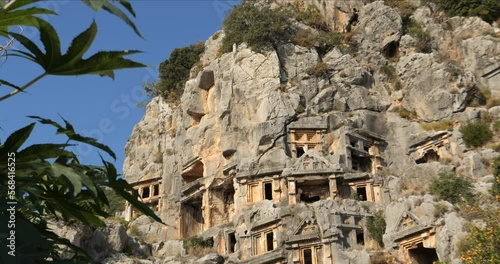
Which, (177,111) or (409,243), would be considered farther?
(177,111)

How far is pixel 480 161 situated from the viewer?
36031mm

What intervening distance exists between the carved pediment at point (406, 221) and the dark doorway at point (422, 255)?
115cm

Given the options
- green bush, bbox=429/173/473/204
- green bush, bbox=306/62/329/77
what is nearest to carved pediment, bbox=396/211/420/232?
green bush, bbox=429/173/473/204

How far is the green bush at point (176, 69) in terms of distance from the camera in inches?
2168

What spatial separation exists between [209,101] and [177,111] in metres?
5.55

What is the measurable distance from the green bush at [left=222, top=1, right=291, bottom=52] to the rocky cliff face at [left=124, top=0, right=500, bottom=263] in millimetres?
932

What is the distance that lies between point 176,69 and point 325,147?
1898 centimetres

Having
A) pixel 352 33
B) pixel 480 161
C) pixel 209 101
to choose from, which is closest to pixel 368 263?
pixel 480 161

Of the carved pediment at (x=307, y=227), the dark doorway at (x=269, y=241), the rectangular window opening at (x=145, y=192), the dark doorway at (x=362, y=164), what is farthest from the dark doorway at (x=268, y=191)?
the rectangular window opening at (x=145, y=192)

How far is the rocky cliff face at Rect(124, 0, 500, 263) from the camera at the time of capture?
116 feet

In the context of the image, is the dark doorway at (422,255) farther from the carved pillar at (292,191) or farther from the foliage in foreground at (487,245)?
the foliage in foreground at (487,245)

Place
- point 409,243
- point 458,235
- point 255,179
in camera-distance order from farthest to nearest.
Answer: point 255,179, point 409,243, point 458,235

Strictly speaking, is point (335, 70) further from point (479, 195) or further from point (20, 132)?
point (20, 132)

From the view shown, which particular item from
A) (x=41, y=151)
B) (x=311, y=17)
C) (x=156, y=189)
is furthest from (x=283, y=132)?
(x=41, y=151)
